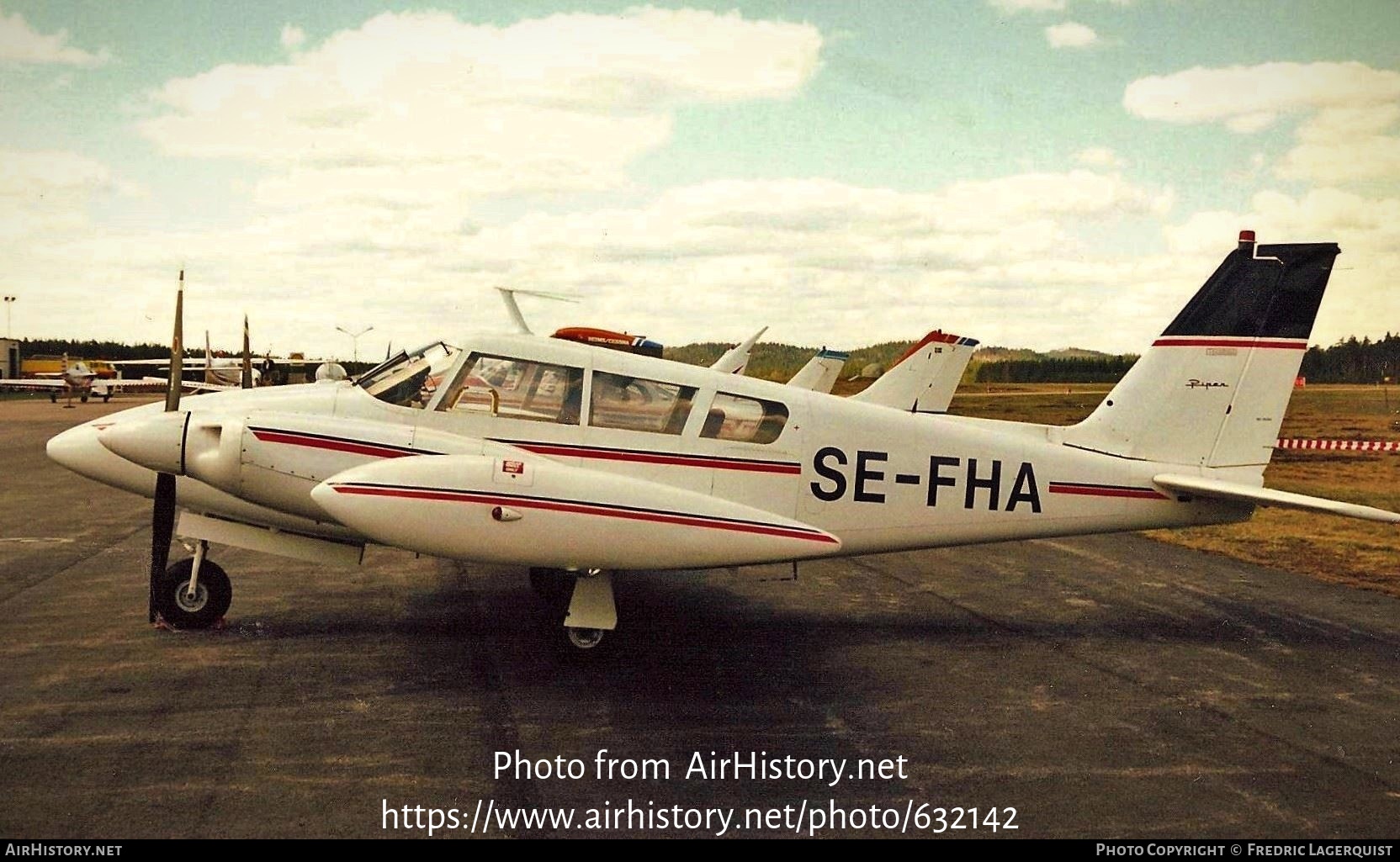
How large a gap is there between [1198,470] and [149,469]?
9.24 metres

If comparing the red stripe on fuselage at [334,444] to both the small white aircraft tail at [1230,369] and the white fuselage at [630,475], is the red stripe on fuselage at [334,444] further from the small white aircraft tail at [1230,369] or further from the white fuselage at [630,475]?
the small white aircraft tail at [1230,369]

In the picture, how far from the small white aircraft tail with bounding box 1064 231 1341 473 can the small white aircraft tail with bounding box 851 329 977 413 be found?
44.2ft

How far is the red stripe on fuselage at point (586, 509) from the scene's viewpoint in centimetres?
737

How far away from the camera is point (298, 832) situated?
Result: 5.05 m

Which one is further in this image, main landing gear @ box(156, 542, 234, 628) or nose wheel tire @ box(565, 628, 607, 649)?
main landing gear @ box(156, 542, 234, 628)

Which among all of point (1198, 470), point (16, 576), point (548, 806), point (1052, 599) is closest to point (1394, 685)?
point (1198, 470)

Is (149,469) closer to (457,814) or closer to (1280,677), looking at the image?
(457,814)

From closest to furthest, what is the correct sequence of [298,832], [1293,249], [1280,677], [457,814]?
1. [298,832]
2. [457,814]
3. [1280,677]
4. [1293,249]

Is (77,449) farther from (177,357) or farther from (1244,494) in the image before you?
(1244,494)

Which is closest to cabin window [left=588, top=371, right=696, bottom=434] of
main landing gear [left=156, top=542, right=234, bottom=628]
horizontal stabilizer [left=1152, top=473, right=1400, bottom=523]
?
main landing gear [left=156, top=542, right=234, bottom=628]

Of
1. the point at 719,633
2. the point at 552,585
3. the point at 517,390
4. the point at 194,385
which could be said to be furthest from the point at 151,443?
the point at 194,385

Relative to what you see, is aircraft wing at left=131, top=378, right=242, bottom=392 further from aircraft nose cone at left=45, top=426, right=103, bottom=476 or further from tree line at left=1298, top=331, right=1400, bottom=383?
tree line at left=1298, top=331, right=1400, bottom=383

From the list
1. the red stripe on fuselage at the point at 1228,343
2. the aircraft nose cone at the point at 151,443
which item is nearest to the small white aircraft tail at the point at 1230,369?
the red stripe on fuselage at the point at 1228,343

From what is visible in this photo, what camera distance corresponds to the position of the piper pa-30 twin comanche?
24.9 feet
